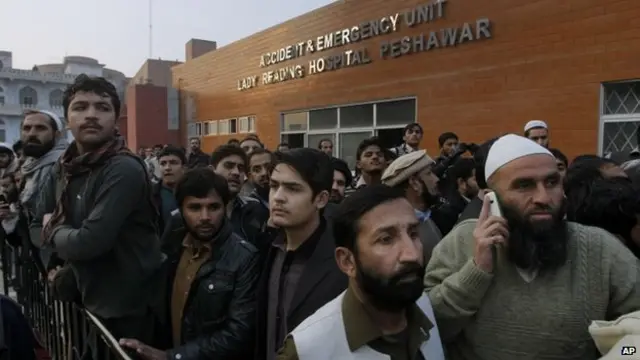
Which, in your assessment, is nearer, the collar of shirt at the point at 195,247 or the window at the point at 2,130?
the collar of shirt at the point at 195,247

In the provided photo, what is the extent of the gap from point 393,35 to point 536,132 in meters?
5.77

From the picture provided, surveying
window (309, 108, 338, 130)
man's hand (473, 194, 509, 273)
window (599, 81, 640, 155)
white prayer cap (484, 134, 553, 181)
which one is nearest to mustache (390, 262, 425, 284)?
man's hand (473, 194, 509, 273)

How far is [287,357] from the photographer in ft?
4.74

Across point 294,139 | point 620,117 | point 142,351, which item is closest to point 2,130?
point 294,139

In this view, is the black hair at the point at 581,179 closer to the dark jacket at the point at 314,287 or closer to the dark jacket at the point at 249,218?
the dark jacket at the point at 314,287

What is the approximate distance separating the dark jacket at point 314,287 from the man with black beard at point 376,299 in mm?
392

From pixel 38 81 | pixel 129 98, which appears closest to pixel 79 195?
pixel 129 98

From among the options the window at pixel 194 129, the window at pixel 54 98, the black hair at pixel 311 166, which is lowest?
the black hair at pixel 311 166

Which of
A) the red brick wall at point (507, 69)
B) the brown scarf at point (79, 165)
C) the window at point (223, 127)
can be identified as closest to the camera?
the brown scarf at point (79, 165)

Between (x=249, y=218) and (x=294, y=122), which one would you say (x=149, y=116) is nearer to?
(x=294, y=122)

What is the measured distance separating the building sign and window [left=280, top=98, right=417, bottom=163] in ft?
3.37

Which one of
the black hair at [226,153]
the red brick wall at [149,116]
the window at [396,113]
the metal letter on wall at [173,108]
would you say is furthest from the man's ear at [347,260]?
the red brick wall at [149,116]

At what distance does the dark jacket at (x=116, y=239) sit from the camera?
2338 millimetres

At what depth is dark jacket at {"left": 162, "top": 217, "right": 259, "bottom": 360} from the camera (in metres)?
2.27
